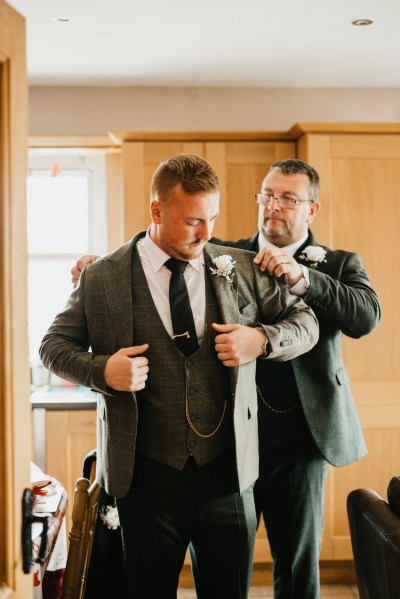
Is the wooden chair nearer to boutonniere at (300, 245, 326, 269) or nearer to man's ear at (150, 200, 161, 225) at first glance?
man's ear at (150, 200, 161, 225)

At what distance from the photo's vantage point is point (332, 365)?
2.21 metres

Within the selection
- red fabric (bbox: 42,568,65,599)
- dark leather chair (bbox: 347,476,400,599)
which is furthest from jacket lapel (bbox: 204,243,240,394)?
red fabric (bbox: 42,568,65,599)

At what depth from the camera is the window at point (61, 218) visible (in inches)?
161

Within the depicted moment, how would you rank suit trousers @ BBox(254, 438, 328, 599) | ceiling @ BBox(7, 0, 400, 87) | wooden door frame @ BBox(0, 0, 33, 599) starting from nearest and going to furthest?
wooden door frame @ BBox(0, 0, 33, 599) → suit trousers @ BBox(254, 438, 328, 599) → ceiling @ BBox(7, 0, 400, 87)

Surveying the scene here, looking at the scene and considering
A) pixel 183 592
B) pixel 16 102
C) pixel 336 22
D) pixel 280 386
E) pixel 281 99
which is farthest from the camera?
pixel 281 99

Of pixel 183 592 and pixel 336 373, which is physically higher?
pixel 336 373

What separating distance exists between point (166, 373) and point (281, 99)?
8.23 feet

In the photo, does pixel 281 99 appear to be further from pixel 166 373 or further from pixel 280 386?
pixel 166 373

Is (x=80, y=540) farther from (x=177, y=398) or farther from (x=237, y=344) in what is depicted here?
(x=237, y=344)

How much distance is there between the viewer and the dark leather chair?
1.57 m

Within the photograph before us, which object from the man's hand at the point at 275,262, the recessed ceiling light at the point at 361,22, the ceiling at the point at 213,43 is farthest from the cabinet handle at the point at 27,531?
the recessed ceiling light at the point at 361,22

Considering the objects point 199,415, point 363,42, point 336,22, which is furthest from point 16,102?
point 363,42

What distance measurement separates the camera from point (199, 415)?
5.71ft

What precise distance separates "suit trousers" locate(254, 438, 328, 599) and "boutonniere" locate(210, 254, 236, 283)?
2.14ft
